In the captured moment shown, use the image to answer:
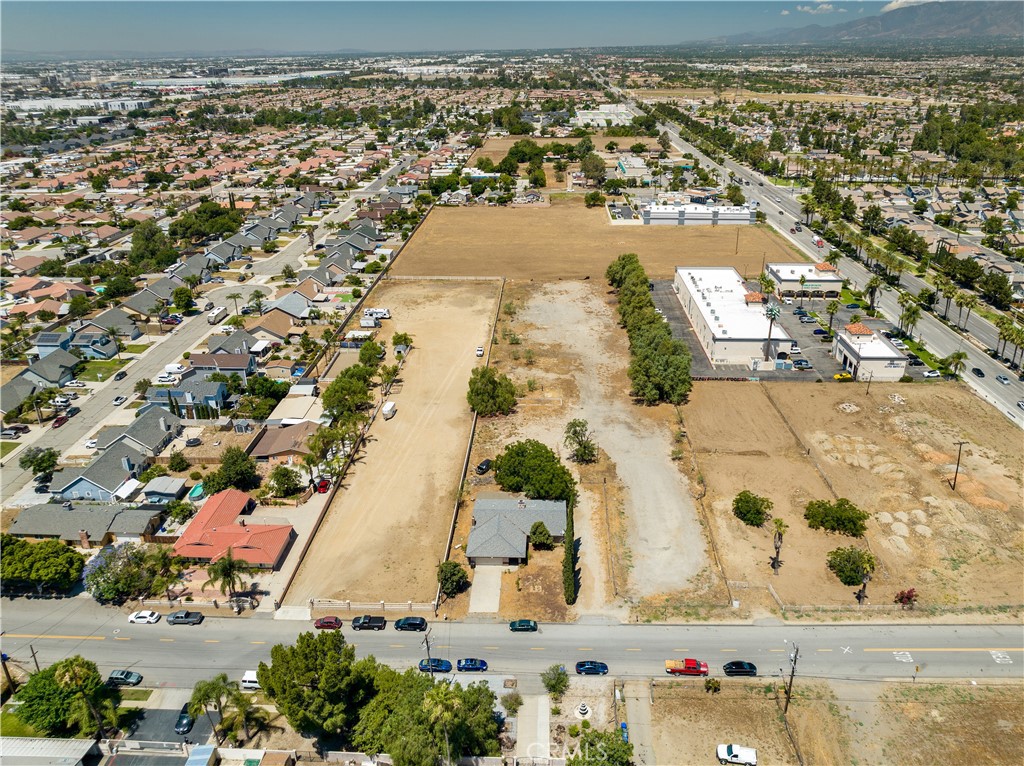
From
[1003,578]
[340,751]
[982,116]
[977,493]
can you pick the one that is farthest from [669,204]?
[982,116]

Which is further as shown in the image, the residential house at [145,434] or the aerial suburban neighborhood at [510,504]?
the residential house at [145,434]

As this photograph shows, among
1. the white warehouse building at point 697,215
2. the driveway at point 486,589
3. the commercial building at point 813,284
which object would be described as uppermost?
the white warehouse building at point 697,215

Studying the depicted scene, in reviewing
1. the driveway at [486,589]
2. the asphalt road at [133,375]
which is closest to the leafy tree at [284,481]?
the driveway at [486,589]

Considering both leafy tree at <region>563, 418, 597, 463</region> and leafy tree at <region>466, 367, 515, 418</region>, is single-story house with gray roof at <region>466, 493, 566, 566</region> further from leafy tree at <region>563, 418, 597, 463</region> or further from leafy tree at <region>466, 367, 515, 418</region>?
leafy tree at <region>466, 367, 515, 418</region>

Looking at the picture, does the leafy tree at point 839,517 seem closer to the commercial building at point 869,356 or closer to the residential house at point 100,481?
the commercial building at point 869,356

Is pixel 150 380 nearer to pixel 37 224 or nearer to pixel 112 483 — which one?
pixel 112 483

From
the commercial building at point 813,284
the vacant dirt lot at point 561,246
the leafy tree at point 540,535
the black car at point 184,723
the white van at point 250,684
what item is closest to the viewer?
the black car at point 184,723

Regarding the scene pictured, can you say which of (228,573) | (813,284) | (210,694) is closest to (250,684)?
(210,694)
